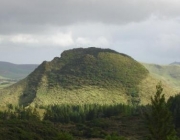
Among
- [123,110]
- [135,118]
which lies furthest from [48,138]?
[123,110]

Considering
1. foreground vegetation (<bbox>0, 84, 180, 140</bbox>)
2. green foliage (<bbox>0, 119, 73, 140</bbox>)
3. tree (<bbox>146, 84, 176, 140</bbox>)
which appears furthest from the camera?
foreground vegetation (<bbox>0, 84, 180, 140</bbox>)

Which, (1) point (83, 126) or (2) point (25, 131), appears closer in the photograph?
(2) point (25, 131)

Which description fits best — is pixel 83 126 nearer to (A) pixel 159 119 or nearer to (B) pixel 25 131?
(B) pixel 25 131

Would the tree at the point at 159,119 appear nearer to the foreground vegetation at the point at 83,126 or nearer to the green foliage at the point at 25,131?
the foreground vegetation at the point at 83,126

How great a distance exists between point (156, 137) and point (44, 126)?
10140 cm

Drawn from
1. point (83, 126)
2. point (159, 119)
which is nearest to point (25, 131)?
point (83, 126)

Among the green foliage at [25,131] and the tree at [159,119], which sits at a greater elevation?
the tree at [159,119]

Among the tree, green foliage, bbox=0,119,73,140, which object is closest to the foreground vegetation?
green foliage, bbox=0,119,73,140

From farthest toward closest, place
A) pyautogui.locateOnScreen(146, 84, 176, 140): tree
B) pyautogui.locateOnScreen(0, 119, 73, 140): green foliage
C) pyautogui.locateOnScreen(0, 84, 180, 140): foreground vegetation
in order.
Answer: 1. pyautogui.locateOnScreen(0, 84, 180, 140): foreground vegetation
2. pyautogui.locateOnScreen(0, 119, 73, 140): green foliage
3. pyautogui.locateOnScreen(146, 84, 176, 140): tree

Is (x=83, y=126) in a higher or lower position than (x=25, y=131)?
lower

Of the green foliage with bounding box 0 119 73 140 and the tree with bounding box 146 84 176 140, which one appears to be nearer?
the tree with bounding box 146 84 176 140

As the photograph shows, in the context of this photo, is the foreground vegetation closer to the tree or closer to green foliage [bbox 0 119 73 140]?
green foliage [bbox 0 119 73 140]

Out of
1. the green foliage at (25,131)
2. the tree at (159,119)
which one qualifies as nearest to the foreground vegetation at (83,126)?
the green foliage at (25,131)

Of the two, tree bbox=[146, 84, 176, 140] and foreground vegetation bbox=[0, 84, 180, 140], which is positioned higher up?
tree bbox=[146, 84, 176, 140]
